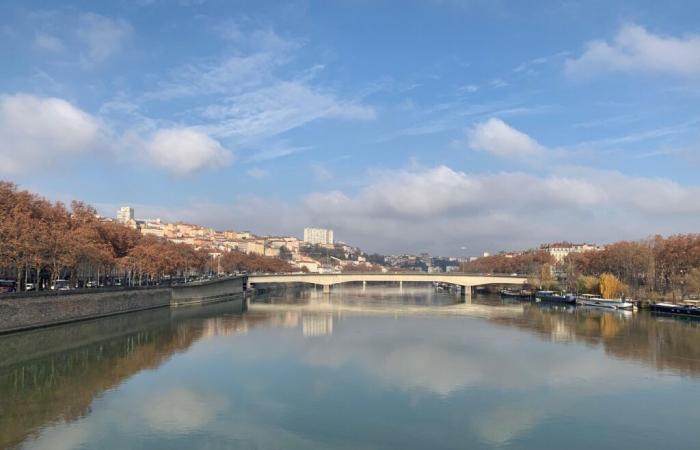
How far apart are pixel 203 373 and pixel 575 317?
3428cm

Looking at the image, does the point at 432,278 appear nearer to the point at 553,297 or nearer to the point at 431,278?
the point at 431,278

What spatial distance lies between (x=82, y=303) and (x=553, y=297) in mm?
49771

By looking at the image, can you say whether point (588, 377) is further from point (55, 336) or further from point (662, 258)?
point (662, 258)

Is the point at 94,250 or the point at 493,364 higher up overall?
the point at 94,250

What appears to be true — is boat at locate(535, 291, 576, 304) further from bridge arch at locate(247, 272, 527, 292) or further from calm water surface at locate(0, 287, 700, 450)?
calm water surface at locate(0, 287, 700, 450)

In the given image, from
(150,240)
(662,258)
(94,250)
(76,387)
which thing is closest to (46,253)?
(94,250)

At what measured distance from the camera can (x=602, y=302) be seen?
5456cm

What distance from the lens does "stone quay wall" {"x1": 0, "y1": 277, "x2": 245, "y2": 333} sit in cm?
2820

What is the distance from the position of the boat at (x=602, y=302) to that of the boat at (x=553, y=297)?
1102 millimetres

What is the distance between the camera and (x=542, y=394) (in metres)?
18.5

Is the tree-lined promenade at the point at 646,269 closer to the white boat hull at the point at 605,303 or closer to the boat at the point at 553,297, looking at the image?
the white boat hull at the point at 605,303

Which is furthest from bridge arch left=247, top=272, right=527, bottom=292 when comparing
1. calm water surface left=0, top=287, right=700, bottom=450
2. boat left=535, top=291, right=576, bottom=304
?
calm water surface left=0, top=287, right=700, bottom=450

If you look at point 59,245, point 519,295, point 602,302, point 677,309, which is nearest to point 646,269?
point 602,302

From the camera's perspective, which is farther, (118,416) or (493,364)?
(493,364)
